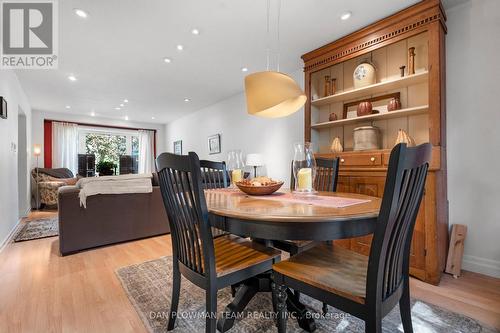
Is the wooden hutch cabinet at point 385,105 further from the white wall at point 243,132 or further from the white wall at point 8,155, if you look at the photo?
the white wall at point 8,155

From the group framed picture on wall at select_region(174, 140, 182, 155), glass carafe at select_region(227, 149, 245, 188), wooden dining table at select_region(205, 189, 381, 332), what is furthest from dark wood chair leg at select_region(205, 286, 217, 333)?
framed picture on wall at select_region(174, 140, 182, 155)

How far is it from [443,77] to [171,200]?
2.42 m

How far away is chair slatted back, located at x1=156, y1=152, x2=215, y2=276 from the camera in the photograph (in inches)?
41.0

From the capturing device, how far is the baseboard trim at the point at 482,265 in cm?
199

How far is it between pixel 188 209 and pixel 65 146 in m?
7.11

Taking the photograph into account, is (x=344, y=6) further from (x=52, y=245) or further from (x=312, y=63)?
(x=52, y=245)

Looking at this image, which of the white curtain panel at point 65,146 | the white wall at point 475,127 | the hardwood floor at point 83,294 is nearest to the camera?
the hardwood floor at point 83,294

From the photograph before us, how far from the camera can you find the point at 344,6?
7.18 ft

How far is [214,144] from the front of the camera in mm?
5699

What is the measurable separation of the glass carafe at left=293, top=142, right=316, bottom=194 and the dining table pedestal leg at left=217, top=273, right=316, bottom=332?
611 mm

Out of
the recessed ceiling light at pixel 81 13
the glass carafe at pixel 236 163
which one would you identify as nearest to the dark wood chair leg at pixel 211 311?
the glass carafe at pixel 236 163

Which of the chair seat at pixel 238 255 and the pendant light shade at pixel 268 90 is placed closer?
the chair seat at pixel 238 255

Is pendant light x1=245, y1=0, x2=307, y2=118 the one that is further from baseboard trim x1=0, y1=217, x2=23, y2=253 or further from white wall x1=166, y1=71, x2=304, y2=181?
baseboard trim x1=0, y1=217, x2=23, y2=253

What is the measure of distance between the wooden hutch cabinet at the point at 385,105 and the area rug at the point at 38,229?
3806mm
